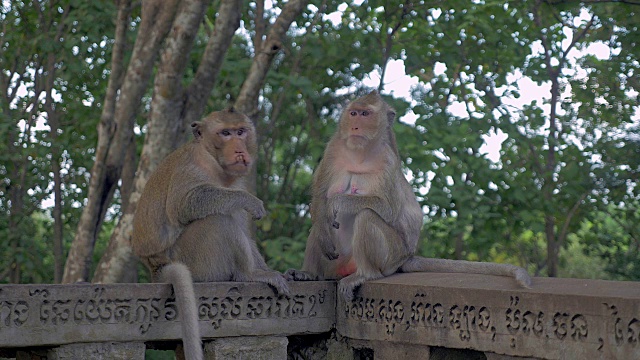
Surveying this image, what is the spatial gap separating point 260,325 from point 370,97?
1.39 meters

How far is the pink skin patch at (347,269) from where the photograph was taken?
4.79 meters

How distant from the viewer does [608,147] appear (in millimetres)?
9320

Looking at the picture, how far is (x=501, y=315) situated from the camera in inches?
144

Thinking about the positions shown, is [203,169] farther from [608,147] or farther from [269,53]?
[608,147]

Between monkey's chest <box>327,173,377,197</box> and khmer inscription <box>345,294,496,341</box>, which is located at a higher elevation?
monkey's chest <box>327,173,377,197</box>

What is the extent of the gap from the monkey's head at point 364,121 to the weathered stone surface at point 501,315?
779mm

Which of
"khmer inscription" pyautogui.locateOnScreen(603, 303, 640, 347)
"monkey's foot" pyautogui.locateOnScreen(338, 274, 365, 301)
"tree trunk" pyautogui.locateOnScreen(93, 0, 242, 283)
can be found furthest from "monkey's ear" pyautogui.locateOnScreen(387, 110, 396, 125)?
"tree trunk" pyautogui.locateOnScreen(93, 0, 242, 283)

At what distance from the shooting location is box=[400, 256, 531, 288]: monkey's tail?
3.80m

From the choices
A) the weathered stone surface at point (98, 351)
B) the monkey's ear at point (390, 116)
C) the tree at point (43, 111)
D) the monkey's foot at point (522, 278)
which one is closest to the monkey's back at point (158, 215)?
the weathered stone surface at point (98, 351)

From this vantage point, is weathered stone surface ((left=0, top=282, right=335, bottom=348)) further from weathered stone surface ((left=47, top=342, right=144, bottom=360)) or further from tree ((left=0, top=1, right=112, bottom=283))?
tree ((left=0, top=1, right=112, bottom=283))

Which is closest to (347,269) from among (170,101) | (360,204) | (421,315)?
(360,204)

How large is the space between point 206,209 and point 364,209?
0.78 meters

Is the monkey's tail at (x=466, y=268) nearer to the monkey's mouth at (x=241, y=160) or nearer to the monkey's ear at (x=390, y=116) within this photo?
the monkey's ear at (x=390, y=116)

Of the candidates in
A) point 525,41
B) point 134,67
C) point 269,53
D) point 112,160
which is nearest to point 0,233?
point 112,160
